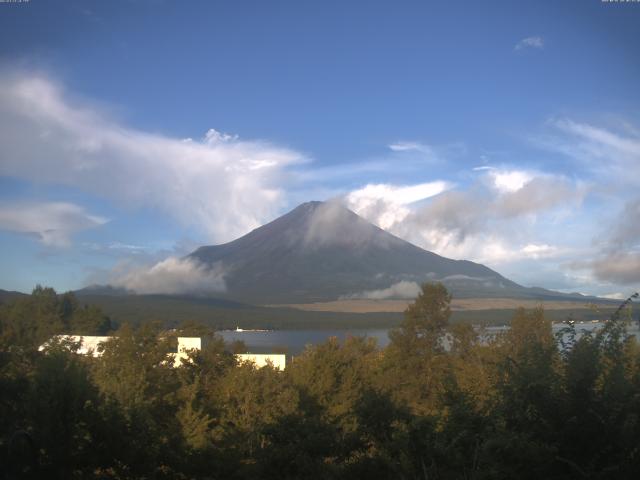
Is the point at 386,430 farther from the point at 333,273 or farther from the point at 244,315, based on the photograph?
the point at 333,273

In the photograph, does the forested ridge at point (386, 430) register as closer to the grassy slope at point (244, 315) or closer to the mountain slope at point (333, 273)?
the grassy slope at point (244, 315)

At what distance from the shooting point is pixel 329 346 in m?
26.1

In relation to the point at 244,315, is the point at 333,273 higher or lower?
higher

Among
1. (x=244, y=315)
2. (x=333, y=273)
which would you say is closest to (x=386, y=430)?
(x=244, y=315)

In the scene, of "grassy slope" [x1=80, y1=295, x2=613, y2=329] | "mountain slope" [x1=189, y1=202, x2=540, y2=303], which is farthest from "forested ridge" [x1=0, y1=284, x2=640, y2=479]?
"mountain slope" [x1=189, y1=202, x2=540, y2=303]

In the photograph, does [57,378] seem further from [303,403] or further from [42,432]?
[303,403]

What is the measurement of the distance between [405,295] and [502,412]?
5873 inches

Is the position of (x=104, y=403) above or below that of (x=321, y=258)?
below

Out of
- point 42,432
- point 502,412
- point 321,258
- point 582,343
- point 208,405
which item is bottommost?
point 208,405

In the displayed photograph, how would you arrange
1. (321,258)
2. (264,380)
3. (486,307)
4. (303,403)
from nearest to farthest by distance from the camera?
(303,403), (264,380), (486,307), (321,258)

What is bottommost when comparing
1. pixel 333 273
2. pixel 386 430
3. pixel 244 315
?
pixel 244 315

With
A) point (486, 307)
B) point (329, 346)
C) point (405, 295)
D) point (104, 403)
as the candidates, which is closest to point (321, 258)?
point (405, 295)

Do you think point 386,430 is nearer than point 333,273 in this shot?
Yes

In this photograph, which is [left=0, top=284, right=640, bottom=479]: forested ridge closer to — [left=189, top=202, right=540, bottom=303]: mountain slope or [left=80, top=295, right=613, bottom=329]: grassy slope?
[left=80, top=295, right=613, bottom=329]: grassy slope
